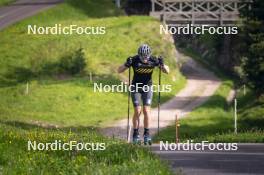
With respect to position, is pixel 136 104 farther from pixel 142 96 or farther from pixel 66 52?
pixel 66 52

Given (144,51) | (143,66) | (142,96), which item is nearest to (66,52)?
(142,96)

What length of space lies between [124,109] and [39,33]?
44.6 ft

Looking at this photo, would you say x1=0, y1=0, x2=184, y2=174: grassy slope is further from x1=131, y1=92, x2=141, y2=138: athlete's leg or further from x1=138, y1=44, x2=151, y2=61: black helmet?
x1=138, y1=44, x2=151, y2=61: black helmet

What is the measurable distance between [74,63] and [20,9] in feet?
56.7

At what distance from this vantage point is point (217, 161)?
1389 centimetres

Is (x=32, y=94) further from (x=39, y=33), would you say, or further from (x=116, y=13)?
(x=116, y=13)

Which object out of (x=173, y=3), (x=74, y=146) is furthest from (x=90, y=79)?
(x=74, y=146)

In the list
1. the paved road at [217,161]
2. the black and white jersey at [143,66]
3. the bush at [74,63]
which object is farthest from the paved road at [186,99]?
the paved road at [217,161]

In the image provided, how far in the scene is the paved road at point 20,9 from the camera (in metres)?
59.3

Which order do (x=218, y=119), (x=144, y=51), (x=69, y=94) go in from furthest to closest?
1. (x=69, y=94)
2. (x=218, y=119)
3. (x=144, y=51)

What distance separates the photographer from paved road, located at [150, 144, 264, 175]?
495 inches

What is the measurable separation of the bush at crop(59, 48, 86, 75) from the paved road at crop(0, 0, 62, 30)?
8.89 meters

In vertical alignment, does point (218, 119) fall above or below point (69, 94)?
below

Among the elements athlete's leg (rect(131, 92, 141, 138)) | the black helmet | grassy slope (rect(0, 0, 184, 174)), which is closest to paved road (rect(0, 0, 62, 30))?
grassy slope (rect(0, 0, 184, 174))
